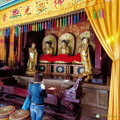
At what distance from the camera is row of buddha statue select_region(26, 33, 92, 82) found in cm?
329

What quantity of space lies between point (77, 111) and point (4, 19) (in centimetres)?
346

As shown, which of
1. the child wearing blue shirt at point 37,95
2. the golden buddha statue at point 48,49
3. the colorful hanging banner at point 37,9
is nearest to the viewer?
the child wearing blue shirt at point 37,95

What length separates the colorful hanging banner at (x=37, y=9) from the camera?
7.20ft

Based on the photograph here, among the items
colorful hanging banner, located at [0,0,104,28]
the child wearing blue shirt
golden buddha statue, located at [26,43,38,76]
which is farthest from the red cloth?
the child wearing blue shirt

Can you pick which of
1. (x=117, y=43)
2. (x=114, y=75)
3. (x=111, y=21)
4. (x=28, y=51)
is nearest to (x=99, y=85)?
(x=114, y=75)

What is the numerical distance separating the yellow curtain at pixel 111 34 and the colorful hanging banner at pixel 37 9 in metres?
0.20

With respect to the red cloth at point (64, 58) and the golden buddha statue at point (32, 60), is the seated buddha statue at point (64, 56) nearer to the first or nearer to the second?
the red cloth at point (64, 58)

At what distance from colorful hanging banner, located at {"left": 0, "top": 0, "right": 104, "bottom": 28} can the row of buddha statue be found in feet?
4.37

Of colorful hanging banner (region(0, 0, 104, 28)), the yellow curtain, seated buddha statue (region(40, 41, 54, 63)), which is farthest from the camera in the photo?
seated buddha statue (region(40, 41, 54, 63))

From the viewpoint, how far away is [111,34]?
1827mm

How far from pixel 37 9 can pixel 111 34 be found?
193cm

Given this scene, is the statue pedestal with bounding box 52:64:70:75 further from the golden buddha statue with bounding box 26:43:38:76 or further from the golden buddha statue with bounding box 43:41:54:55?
the golden buddha statue with bounding box 26:43:38:76

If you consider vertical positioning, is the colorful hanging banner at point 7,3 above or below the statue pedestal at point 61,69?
above

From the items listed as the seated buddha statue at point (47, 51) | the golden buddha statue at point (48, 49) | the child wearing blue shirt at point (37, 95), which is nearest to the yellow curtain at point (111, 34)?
the child wearing blue shirt at point (37, 95)
